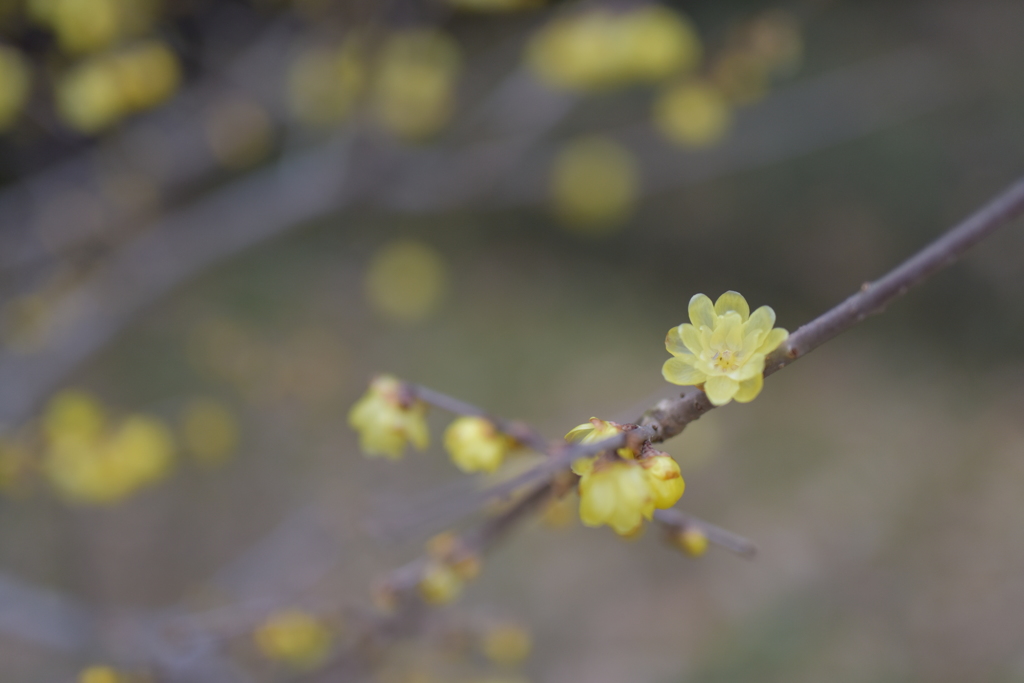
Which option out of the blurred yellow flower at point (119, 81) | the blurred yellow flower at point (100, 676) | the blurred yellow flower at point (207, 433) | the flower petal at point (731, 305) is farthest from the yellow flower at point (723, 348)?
the blurred yellow flower at point (207, 433)

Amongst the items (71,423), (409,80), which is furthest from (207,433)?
(409,80)

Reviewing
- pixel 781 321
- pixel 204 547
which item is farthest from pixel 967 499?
pixel 204 547

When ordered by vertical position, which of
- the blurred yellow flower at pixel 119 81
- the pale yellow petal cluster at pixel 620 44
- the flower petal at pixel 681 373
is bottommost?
the flower petal at pixel 681 373

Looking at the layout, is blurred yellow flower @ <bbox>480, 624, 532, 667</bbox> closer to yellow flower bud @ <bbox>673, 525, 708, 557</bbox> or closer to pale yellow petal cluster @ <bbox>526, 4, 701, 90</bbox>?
yellow flower bud @ <bbox>673, 525, 708, 557</bbox>

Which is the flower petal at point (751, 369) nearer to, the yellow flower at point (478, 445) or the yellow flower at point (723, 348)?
the yellow flower at point (723, 348)

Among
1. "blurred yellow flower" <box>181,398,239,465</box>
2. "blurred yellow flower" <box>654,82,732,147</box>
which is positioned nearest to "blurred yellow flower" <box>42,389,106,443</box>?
"blurred yellow flower" <box>181,398,239,465</box>

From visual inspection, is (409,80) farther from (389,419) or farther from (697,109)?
(389,419)
